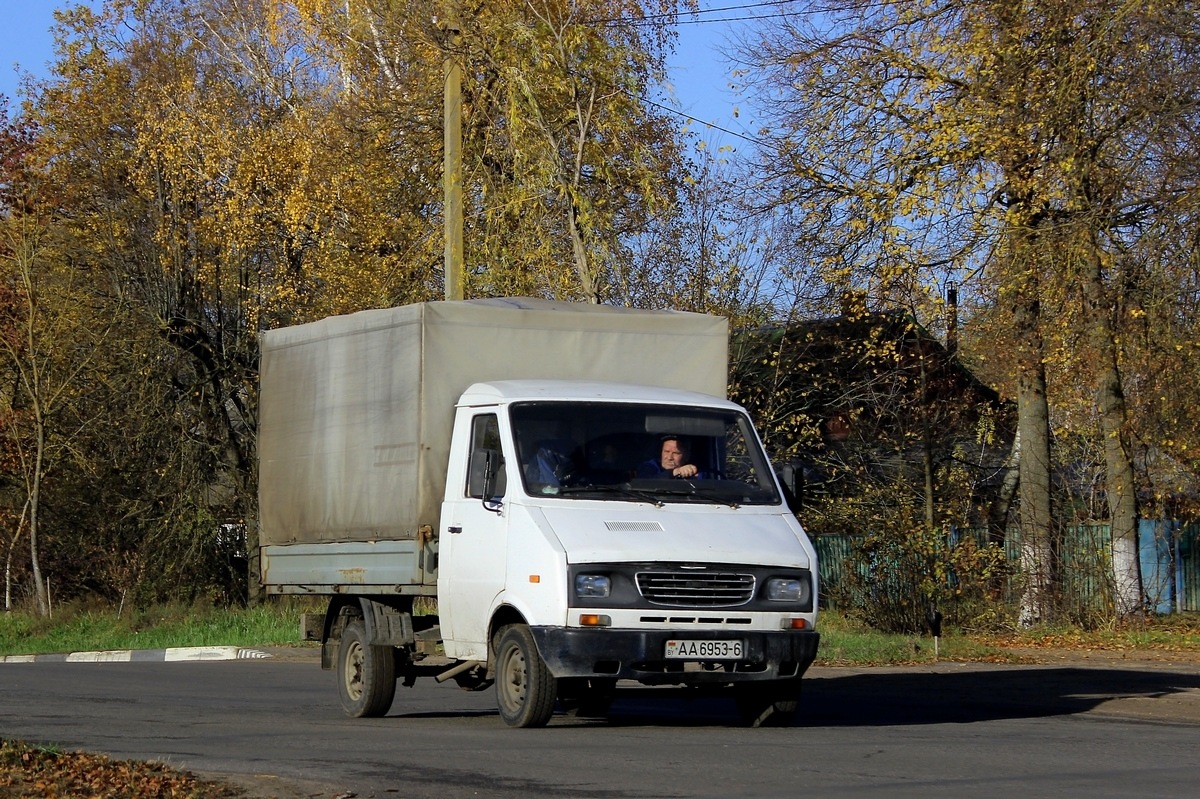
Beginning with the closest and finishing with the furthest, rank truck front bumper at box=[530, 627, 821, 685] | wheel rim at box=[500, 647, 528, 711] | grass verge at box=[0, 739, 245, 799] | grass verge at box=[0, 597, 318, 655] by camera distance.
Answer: grass verge at box=[0, 739, 245, 799]
truck front bumper at box=[530, 627, 821, 685]
wheel rim at box=[500, 647, 528, 711]
grass verge at box=[0, 597, 318, 655]

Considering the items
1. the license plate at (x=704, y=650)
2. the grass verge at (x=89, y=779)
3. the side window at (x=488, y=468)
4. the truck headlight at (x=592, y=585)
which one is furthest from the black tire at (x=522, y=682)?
the grass verge at (x=89, y=779)

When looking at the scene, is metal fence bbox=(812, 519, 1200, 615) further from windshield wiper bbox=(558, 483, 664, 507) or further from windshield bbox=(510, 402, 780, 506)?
windshield wiper bbox=(558, 483, 664, 507)

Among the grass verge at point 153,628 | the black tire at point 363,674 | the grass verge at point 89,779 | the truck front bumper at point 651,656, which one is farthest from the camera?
the grass verge at point 153,628

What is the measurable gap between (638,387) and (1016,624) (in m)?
12.5

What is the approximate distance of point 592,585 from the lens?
33.2ft

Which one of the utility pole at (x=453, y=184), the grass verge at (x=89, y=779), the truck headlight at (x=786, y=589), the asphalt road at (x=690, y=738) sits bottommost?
the asphalt road at (x=690, y=738)

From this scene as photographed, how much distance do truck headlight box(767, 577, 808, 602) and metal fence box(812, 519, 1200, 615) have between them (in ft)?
35.9

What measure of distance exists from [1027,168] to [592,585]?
41.8 ft

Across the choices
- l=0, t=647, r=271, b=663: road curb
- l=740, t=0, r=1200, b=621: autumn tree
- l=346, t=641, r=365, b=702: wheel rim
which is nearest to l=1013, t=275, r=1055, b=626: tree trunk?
l=740, t=0, r=1200, b=621: autumn tree

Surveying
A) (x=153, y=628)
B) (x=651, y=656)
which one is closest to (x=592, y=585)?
(x=651, y=656)

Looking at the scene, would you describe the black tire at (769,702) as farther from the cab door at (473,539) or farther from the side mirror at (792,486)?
the cab door at (473,539)

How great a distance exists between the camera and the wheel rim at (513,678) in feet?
34.8

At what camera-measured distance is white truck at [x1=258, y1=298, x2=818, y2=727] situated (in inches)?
402

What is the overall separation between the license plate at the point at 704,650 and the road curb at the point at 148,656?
534 inches
